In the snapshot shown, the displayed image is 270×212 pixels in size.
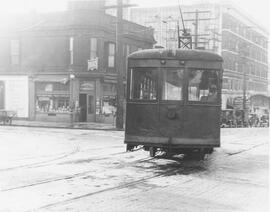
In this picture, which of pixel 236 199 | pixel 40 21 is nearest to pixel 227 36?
pixel 40 21

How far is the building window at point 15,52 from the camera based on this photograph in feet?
121

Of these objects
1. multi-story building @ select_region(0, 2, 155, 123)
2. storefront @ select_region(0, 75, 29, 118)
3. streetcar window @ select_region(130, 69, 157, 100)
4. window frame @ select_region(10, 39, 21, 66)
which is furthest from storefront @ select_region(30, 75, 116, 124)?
streetcar window @ select_region(130, 69, 157, 100)

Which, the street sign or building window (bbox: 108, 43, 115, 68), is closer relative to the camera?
the street sign

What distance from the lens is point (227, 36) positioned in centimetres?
6309

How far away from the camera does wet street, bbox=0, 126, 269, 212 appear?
296 inches

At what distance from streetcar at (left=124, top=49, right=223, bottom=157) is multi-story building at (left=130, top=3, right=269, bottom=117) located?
4240 cm

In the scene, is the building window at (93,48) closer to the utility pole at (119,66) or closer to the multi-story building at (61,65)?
the multi-story building at (61,65)

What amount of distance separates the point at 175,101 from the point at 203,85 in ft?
2.73

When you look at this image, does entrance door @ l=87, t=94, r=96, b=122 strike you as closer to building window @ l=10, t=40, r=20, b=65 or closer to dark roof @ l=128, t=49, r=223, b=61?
building window @ l=10, t=40, r=20, b=65

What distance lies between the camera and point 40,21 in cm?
3625

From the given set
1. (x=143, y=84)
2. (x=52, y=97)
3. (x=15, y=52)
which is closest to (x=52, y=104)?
(x=52, y=97)

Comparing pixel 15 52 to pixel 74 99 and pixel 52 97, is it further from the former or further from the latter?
pixel 74 99

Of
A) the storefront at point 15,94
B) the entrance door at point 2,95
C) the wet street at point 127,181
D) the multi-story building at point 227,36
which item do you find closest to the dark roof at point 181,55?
the wet street at point 127,181

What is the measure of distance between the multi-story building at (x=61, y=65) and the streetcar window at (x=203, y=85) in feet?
73.6
